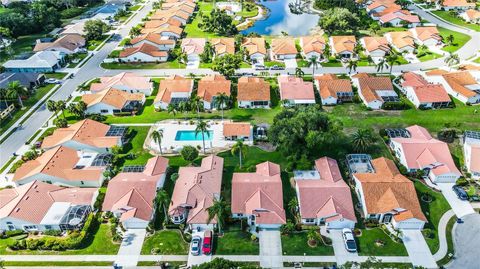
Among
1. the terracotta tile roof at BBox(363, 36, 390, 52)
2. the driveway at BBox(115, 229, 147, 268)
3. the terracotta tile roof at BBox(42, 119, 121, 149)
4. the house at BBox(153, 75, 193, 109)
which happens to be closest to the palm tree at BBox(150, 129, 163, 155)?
the terracotta tile roof at BBox(42, 119, 121, 149)

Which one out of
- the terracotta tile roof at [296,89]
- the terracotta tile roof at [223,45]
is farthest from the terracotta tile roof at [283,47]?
the terracotta tile roof at [296,89]

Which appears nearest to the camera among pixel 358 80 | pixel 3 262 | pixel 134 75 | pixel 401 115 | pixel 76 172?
pixel 3 262

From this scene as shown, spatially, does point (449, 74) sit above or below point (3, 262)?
above

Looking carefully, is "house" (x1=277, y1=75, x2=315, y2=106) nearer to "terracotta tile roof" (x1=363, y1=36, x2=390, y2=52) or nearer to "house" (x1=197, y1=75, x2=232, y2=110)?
"house" (x1=197, y1=75, x2=232, y2=110)

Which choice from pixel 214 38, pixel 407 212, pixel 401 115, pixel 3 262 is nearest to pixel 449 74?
pixel 401 115

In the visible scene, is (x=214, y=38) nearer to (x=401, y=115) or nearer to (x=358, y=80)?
(x=358, y=80)

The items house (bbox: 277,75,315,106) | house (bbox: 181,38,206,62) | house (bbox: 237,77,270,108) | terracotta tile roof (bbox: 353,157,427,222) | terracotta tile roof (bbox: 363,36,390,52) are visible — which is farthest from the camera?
house (bbox: 181,38,206,62)

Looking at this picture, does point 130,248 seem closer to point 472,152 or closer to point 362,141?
point 362,141
